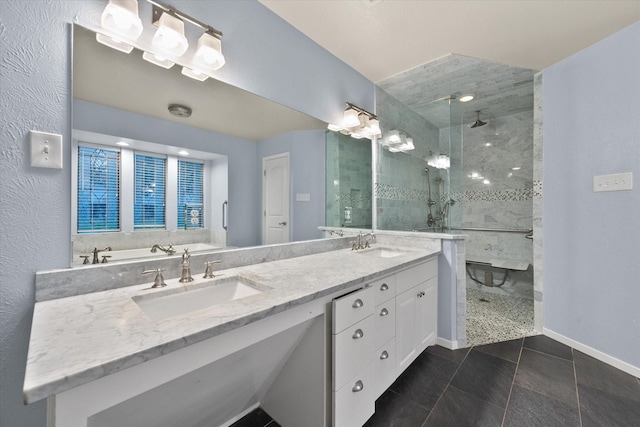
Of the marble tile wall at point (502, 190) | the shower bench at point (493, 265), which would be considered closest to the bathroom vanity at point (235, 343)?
the shower bench at point (493, 265)

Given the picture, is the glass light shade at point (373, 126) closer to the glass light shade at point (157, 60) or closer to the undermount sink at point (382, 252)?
the undermount sink at point (382, 252)

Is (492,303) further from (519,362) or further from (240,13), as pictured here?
(240,13)

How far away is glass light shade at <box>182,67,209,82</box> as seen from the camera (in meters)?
1.23

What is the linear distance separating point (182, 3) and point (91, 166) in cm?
87

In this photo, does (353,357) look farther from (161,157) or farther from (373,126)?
(373,126)

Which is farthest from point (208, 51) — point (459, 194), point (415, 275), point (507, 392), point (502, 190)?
point (502, 190)

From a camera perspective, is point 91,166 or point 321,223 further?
point 321,223

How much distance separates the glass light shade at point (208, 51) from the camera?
1212 mm

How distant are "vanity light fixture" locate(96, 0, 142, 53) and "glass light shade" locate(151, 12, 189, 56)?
74mm

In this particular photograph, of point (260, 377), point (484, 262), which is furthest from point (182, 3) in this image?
point (484, 262)

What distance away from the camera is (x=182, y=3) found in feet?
4.00

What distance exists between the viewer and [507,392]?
1561 mm

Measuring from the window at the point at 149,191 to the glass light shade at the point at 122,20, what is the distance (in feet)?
1.55

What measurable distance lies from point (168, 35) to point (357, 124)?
1.45m
